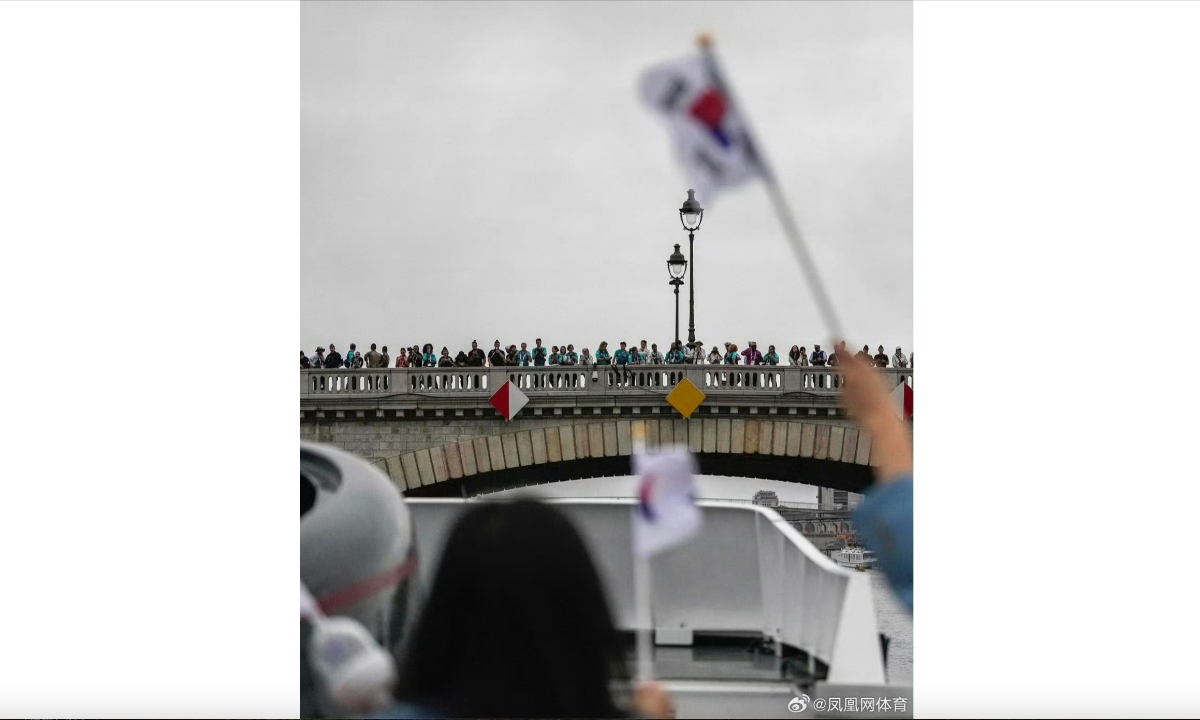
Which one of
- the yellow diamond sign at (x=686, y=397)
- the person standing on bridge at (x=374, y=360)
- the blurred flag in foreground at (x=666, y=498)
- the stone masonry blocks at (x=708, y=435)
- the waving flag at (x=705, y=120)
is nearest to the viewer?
the blurred flag in foreground at (x=666, y=498)

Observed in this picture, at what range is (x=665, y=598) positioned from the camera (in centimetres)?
685

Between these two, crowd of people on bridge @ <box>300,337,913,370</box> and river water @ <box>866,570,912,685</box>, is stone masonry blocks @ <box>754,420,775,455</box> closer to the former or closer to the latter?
crowd of people on bridge @ <box>300,337,913,370</box>

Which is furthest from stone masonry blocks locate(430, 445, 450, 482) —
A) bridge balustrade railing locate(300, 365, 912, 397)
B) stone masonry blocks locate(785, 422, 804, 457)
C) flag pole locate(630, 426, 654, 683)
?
flag pole locate(630, 426, 654, 683)

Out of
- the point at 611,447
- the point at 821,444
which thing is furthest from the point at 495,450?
the point at 821,444

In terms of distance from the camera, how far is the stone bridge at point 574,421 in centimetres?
2192

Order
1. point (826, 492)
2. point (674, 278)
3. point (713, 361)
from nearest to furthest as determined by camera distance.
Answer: point (674, 278), point (713, 361), point (826, 492)

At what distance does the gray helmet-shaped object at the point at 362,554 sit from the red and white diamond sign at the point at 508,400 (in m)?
16.9

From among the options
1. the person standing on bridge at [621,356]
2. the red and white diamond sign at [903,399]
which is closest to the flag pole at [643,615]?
the red and white diamond sign at [903,399]

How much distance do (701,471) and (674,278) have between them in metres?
13.7

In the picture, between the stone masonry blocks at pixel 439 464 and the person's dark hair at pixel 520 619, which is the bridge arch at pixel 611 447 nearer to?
the stone masonry blocks at pixel 439 464

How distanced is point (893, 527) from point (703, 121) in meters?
1.15

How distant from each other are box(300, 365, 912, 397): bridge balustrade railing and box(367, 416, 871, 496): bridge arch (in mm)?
705
